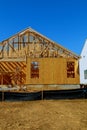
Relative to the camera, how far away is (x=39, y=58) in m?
27.2

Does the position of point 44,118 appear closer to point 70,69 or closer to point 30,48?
point 30,48

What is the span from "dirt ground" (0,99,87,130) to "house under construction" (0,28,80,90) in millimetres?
11009

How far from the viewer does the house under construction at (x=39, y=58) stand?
2708 centimetres

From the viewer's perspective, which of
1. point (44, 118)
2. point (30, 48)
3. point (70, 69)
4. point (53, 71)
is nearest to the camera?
point (44, 118)

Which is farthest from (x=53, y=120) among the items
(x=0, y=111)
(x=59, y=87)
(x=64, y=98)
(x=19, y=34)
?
(x=19, y=34)

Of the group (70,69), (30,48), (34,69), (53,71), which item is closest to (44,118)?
(53,71)

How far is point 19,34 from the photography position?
27625 mm

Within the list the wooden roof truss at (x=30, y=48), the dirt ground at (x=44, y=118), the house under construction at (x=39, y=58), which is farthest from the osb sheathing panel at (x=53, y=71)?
the dirt ground at (x=44, y=118)

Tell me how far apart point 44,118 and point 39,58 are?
1514cm

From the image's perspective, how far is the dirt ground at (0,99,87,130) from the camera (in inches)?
425

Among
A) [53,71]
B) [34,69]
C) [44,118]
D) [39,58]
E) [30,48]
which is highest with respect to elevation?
[30,48]

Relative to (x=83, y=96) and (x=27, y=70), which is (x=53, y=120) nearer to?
(x=83, y=96)

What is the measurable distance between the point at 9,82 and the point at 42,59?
482 centimetres

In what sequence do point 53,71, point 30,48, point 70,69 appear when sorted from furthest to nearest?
point 70,69
point 30,48
point 53,71
